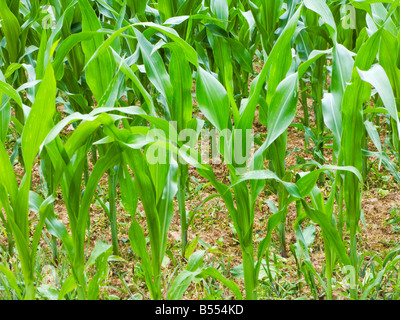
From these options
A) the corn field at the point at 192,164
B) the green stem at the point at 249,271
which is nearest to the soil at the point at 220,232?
the corn field at the point at 192,164

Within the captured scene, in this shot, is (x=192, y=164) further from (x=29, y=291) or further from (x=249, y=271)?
(x=29, y=291)

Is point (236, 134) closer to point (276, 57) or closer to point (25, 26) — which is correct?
point (276, 57)

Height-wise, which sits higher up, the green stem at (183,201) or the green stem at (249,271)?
the green stem at (183,201)

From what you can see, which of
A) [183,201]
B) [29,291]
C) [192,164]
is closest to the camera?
[192,164]

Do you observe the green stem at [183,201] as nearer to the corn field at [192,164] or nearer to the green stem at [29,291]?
the corn field at [192,164]

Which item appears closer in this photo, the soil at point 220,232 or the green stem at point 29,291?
the green stem at point 29,291

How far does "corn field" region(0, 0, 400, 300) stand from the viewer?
140cm

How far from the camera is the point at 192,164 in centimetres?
131

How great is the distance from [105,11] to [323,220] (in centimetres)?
131

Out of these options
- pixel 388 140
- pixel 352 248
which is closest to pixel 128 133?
pixel 352 248

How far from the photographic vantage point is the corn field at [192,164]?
55.0 inches

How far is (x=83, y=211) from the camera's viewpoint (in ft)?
4.71

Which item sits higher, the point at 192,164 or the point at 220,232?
the point at 192,164

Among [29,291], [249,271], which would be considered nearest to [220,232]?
[249,271]
